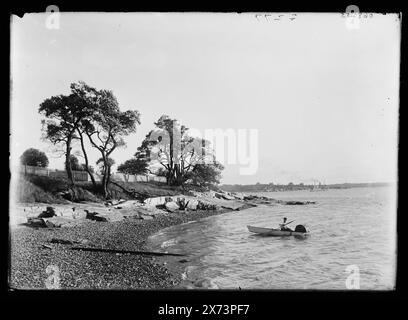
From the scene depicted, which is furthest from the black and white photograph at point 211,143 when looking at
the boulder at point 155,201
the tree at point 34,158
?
the boulder at point 155,201

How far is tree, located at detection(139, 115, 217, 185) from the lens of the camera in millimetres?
3598

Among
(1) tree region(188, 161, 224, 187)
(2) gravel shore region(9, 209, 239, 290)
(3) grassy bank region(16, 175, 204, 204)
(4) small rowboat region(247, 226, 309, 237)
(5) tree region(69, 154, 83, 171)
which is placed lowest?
(2) gravel shore region(9, 209, 239, 290)

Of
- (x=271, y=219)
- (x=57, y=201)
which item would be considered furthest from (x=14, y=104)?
(x=271, y=219)

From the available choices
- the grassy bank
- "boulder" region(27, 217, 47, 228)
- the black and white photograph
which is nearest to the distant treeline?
the black and white photograph

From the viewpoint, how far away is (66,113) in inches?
142

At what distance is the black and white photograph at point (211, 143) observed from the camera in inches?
139

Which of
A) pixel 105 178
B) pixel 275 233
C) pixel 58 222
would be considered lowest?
pixel 275 233

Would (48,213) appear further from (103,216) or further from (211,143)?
(211,143)

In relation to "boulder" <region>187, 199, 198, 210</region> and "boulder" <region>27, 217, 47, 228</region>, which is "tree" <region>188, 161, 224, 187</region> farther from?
"boulder" <region>27, 217, 47, 228</region>

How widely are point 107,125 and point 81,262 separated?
1.35 metres

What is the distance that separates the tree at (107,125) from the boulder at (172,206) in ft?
2.06

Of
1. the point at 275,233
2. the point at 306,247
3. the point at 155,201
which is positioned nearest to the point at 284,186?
the point at 275,233

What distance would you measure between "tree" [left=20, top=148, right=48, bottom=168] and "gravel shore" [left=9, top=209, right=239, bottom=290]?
0.63m

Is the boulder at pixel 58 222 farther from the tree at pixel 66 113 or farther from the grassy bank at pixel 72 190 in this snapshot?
the tree at pixel 66 113
